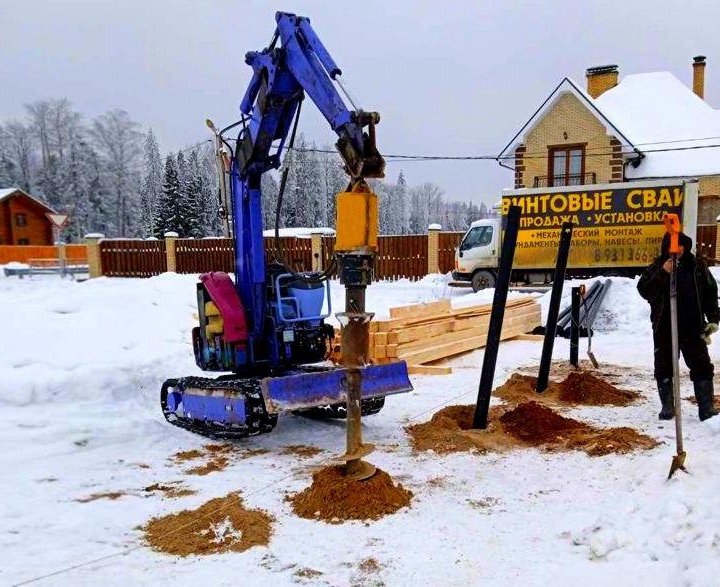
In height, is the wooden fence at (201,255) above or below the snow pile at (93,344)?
above

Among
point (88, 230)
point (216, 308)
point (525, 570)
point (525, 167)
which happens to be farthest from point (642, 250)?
point (88, 230)

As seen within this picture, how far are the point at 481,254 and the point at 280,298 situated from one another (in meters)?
16.3

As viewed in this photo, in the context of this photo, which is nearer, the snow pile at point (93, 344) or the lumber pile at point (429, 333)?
the snow pile at point (93, 344)

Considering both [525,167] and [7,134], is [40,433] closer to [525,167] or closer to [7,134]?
[525,167]

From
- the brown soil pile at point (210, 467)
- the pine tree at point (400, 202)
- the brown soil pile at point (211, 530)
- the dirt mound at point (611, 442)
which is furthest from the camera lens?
the pine tree at point (400, 202)

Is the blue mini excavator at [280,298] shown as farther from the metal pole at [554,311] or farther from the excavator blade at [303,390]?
the metal pole at [554,311]

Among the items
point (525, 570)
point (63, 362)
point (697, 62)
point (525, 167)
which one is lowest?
point (525, 570)

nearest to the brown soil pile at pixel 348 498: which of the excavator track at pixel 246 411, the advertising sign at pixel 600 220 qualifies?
the excavator track at pixel 246 411

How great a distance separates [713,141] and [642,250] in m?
14.0

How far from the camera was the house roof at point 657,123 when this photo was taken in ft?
93.4

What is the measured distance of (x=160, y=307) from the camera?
10680mm

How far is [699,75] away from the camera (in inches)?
1427

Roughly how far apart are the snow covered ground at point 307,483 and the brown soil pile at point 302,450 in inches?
3.9

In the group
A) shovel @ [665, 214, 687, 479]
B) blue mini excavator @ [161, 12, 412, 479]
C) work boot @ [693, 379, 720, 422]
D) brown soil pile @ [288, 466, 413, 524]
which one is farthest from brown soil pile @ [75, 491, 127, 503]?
work boot @ [693, 379, 720, 422]
